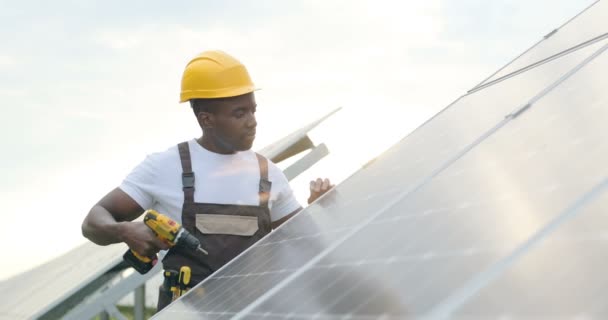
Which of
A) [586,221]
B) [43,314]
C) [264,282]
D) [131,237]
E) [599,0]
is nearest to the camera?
[586,221]

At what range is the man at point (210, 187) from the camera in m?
4.53

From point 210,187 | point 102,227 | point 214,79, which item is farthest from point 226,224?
point 214,79

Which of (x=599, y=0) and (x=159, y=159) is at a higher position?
(x=159, y=159)

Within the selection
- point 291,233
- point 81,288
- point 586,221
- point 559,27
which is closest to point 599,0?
point 559,27

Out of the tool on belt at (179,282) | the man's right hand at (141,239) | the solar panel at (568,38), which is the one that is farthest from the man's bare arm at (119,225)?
the solar panel at (568,38)

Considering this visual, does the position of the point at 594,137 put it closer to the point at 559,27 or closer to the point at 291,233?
the point at 291,233

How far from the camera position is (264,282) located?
10.6 ft

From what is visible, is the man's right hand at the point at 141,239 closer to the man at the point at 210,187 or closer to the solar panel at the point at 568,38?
the man at the point at 210,187

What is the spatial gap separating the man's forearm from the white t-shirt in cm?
19

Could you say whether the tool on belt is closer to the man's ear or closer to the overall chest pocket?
the overall chest pocket

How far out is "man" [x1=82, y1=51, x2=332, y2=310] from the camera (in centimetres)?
453

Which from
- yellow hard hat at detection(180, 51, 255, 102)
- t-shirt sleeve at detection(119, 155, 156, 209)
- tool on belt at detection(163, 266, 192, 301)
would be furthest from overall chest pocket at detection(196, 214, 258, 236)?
yellow hard hat at detection(180, 51, 255, 102)

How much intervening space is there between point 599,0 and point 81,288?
5.22m

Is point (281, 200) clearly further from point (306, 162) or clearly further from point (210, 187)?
point (306, 162)
